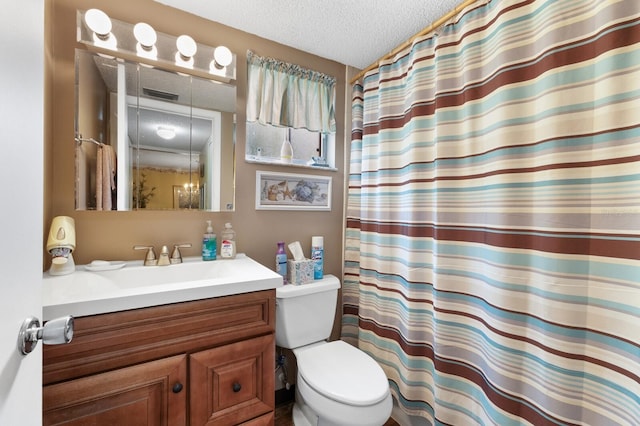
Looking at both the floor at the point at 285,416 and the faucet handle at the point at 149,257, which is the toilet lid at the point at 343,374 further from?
the faucet handle at the point at 149,257

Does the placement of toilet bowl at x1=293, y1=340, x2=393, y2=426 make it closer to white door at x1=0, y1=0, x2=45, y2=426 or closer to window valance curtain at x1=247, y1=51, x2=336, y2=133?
white door at x1=0, y1=0, x2=45, y2=426

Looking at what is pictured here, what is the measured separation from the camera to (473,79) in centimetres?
117

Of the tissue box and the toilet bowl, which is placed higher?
the tissue box

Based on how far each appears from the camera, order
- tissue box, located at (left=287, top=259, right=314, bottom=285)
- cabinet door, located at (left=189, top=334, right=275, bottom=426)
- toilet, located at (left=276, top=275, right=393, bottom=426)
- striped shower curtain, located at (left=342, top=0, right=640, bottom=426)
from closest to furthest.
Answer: striped shower curtain, located at (left=342, top=0, right=640, bottom=426) → cabinet door, located at (left=189, top=334, right=275, bottom=426) → toilet, located at (left=276, top=275, right=393, bottom=426) → tissue box, located at (left=287, top=259, right=314, bottom=285)

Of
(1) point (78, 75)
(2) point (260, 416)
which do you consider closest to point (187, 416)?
(2) point (260, 416)

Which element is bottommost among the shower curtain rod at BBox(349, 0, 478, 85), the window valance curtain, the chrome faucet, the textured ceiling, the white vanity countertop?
the white vanity countertop

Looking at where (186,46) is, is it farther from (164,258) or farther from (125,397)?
(125,397)

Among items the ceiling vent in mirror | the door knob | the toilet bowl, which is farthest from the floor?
the ceiling vent in mirror

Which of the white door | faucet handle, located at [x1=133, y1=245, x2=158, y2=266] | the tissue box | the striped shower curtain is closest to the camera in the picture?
the white door

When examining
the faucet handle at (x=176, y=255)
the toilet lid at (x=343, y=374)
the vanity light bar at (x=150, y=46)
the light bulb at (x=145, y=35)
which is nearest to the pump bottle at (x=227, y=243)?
the faucet handle at (x=176, y=255)

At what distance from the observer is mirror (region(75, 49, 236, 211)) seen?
1.25m

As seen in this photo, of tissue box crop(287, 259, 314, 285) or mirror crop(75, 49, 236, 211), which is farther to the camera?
tissue box crop(287, 259, 314, 285)

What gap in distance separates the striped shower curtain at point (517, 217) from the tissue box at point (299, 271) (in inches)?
17.5

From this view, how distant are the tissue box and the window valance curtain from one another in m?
0.83
